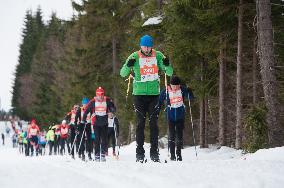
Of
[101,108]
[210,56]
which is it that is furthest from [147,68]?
[210,56]

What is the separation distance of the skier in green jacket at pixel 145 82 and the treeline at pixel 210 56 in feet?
11.0

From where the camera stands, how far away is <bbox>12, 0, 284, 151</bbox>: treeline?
11.7 metres

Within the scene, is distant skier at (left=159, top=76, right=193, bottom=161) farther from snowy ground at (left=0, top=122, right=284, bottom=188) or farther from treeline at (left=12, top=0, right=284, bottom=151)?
snowy ground at (left=0, top=122, right=284, bottom=188)

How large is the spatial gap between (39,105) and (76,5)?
104 ft

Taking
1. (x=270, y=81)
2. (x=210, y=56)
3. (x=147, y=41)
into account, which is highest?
(x=210, y=56)

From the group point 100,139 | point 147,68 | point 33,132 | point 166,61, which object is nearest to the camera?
point 147,68

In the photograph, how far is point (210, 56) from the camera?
18.4m

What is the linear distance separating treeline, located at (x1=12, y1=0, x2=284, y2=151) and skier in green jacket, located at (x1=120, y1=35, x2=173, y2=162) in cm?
337

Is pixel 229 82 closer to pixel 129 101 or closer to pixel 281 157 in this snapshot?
pixel 129 101

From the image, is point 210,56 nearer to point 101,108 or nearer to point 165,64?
point 101,108

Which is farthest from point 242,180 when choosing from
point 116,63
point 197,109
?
point 116,63

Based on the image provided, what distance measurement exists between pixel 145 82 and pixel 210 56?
961 cm

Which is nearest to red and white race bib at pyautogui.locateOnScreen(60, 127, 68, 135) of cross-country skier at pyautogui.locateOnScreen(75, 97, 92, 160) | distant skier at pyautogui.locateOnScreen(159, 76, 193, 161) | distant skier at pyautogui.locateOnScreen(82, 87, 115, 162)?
cross-country skier at pyautogui.locateOnScreen(75, 97, 92, 160)

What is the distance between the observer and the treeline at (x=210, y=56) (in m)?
11.7
